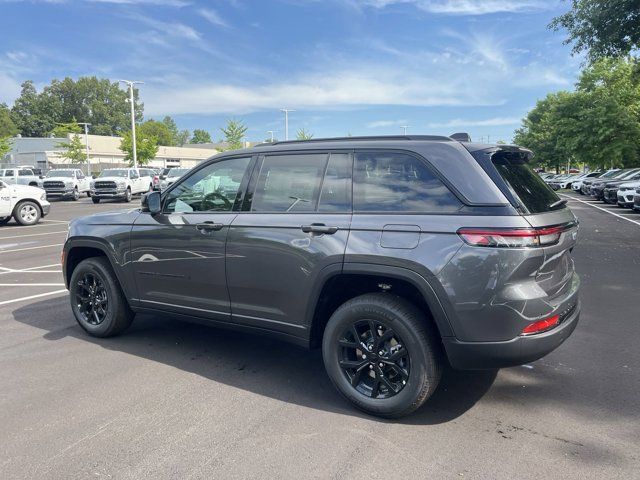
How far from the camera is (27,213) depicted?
634 inches

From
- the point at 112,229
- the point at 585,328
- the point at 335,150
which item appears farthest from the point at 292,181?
the point at 585,328

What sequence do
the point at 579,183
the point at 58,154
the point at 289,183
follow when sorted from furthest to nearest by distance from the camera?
the point at 58,154, the point at 579,183, the point at 289,183

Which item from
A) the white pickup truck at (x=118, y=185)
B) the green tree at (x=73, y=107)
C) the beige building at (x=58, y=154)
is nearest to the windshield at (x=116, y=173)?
the white pickup truck at (x=118, y=185)

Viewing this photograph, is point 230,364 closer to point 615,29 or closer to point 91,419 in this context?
point 91,419

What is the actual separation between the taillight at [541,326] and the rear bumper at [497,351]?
3 centimetres

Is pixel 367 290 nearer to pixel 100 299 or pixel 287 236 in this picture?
pixel 287 236

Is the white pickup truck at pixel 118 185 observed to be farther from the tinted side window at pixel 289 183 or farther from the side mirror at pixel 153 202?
the tinted side window at pixel 289 183

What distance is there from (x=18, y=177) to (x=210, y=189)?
99.7ft

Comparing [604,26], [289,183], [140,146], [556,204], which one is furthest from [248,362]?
[140,146]

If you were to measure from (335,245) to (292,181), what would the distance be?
71cm

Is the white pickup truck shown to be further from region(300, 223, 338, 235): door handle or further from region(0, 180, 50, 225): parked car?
region(300, 223, 338, 235): door handle

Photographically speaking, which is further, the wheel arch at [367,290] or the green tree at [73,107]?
the green tree at [73,107]

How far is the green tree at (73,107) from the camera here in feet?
373

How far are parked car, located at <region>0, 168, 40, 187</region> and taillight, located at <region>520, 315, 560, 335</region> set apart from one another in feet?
99.8
